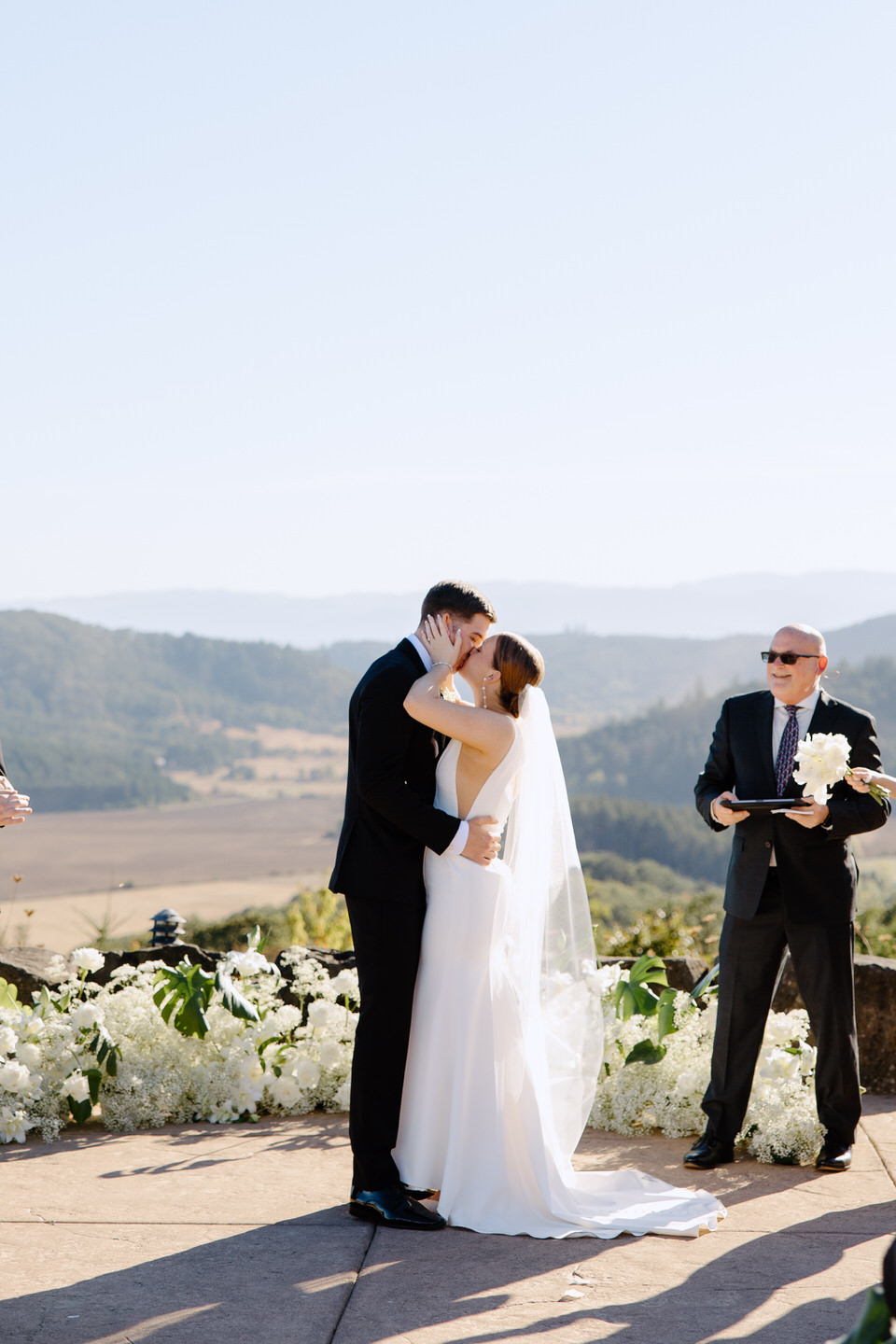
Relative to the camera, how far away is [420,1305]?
3.30 m

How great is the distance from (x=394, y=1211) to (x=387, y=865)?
3.64 feet

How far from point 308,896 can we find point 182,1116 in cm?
607

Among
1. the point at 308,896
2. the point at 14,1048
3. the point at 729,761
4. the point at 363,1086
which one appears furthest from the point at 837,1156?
the point at 308,896

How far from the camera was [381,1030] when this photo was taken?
4016mm

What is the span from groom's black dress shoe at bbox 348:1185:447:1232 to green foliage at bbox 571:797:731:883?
48.3 metres

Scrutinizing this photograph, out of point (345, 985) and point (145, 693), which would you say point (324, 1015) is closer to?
point (345, 985)

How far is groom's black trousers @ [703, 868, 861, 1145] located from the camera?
4516 mm

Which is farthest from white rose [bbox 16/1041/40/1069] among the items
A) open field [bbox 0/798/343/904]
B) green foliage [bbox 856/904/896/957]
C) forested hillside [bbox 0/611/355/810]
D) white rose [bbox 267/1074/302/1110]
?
forested hillside [bbox 0/611/355/810]

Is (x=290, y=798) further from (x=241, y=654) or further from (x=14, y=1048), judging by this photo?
(x=14, y=1048)

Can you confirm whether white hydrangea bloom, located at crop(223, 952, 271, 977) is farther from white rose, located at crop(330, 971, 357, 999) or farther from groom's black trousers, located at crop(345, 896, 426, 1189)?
groom's black trousers, located at crop(345, 896, 426, 1189)

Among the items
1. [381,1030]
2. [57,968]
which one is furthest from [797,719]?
[57,968]

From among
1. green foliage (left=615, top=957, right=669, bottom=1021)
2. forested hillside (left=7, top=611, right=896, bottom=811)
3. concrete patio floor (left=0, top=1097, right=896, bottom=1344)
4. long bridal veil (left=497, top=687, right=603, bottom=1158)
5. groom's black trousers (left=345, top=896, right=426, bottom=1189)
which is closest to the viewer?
concrete patio floor (left=0, top=1097, right=896, bottom=1344)

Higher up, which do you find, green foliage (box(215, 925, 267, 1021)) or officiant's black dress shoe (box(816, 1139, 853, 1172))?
green foliage (box(215, 925, 267, 1021))

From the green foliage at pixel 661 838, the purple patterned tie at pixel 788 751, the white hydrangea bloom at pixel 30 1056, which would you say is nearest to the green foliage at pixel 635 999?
the purple patterned tie at pixel 788 751
